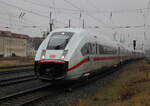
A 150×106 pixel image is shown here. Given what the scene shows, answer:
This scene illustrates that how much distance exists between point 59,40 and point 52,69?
72.1 inches

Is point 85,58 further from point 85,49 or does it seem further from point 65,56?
point 65,56

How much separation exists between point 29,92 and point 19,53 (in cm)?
7964

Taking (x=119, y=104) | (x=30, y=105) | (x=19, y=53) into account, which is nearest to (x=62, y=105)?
(x=30, y=105)

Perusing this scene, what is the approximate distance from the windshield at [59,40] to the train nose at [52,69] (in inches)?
37.3

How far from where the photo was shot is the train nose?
9835 mm

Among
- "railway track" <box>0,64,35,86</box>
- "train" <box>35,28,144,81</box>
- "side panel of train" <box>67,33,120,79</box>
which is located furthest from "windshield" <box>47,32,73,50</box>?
"railway track" <box>0,64,35,86</box>

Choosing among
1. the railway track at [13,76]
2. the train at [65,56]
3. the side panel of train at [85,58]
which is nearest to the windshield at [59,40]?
the train at [65,56]

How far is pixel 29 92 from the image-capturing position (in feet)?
33.1

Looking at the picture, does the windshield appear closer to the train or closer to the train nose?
the train

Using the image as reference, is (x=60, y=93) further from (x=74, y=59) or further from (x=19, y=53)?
(x=19, y=53)

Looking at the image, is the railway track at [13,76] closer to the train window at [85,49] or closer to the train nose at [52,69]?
the train nose at [52,69]

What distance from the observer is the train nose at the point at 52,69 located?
9835mm

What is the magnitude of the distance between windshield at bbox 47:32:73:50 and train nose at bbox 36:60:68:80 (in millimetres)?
948

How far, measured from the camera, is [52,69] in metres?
9.88
